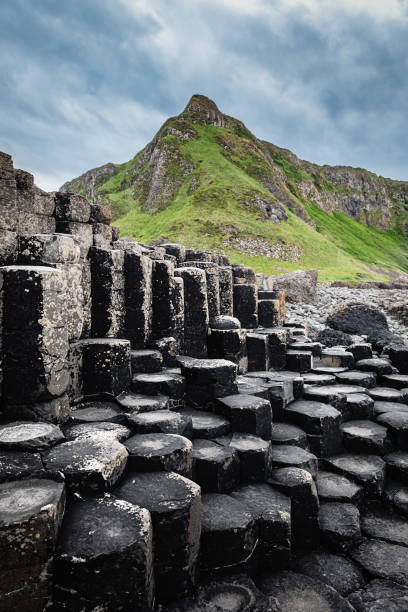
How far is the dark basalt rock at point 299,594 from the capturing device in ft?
8.29

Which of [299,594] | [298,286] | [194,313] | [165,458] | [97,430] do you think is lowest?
[299,594]

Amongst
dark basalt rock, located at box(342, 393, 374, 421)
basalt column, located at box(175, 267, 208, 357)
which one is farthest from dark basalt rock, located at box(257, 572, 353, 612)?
basalt column, located at box(175, 267, 208, 357)

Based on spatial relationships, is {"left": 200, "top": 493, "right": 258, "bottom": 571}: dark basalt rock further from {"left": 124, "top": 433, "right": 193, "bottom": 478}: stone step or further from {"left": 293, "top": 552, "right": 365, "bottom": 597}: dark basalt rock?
{"left": 293, "top": 552, "right": 365, "bottom": 597}: dark basalt rock

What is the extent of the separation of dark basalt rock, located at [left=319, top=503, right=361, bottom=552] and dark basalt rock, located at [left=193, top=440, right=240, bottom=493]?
0.90m

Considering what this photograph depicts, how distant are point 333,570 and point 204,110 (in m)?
76.3

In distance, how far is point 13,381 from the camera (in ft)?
10.1

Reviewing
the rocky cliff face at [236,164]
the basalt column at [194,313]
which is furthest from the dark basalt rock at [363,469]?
the rocky cliff face at [236,164]

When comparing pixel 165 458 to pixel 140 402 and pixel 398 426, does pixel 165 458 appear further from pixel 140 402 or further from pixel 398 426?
pixel 398 426

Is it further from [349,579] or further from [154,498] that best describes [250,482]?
[154,498]

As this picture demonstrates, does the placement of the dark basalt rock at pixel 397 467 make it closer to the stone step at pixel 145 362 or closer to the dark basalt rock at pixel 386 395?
the dark basalt rock at pixel 386 395

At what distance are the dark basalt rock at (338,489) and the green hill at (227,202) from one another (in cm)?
2788

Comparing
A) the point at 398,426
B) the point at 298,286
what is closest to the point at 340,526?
the point at 398,426

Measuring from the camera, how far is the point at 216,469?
3221mm

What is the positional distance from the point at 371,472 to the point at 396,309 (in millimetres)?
13903
